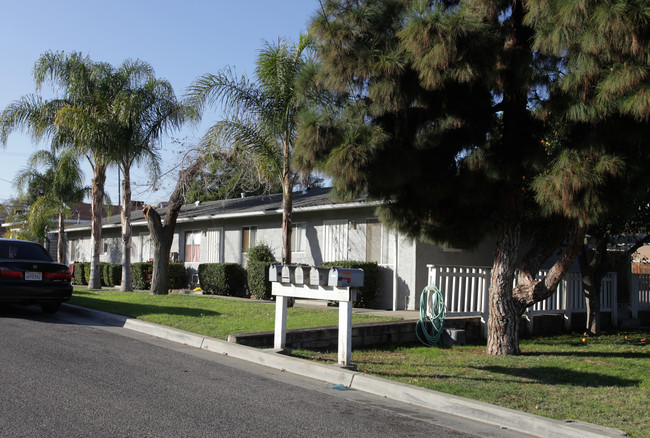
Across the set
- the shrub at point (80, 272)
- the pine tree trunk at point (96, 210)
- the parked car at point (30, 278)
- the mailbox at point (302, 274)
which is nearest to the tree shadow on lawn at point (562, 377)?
the mailbox at point (302, 274)

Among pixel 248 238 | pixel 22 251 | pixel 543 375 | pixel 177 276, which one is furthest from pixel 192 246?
pixel 543 375

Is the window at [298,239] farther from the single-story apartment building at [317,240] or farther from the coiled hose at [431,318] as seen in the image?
the coiled hose at [431,318]

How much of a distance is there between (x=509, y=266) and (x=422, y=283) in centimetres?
608

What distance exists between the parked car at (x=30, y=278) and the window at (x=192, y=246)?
1084 cm

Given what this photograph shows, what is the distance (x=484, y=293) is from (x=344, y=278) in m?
5.60

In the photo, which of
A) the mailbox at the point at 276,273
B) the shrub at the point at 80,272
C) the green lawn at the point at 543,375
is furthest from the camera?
the shrub at the point at 80,272

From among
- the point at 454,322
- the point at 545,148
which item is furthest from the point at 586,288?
the point at 545,148

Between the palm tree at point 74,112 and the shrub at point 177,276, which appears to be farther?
the shrub at point 177,276

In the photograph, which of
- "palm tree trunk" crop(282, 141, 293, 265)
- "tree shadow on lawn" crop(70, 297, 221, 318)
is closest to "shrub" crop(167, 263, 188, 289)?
"tree shadow on lawn" crop(70, 297, 221, 318)

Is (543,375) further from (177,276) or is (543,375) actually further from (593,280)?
(177,276)

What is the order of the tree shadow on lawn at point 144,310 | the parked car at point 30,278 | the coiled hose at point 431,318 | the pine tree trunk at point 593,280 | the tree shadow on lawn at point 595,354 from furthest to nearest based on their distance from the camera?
the pine tree trunk at point 593,280 → the tree shadow on lawn at point 144,310 → the parked car at point 30,278 → the coiled hose at point 431,318 → the tree shadow on lawn at point 595,354

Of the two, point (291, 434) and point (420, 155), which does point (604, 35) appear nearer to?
point (420, 155)

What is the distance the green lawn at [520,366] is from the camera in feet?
21.1

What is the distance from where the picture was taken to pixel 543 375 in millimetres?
8203
